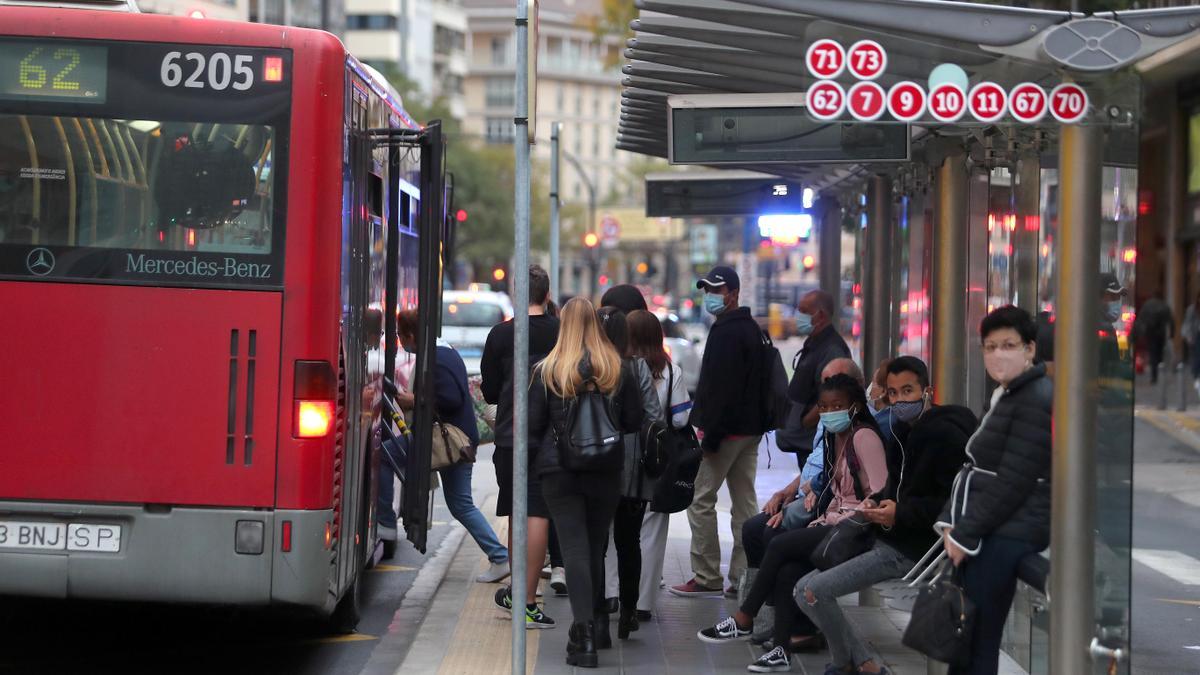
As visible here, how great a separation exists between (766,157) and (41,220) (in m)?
3.62

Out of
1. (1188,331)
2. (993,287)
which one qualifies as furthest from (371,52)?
(993,287)

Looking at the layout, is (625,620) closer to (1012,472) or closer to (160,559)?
(160,559)

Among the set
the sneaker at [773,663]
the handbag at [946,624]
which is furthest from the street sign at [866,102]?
the sneaker at [773,663]

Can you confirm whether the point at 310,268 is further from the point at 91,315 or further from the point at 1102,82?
the point at 1102,82

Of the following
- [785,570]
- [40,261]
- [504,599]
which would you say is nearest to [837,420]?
[785,570]

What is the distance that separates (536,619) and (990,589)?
3527mm

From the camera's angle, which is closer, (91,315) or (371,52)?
(91,315)

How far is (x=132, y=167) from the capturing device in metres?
7.20

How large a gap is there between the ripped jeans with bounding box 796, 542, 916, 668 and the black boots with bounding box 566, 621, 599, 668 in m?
1.11

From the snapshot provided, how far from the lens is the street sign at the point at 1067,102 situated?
18.1 ft

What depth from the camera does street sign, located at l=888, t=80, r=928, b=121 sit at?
5484 mm

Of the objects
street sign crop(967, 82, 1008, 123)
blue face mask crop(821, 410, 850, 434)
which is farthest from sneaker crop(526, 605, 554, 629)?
street sign crop(967, 82, 1008, 123)

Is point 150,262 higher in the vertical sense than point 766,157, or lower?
lower

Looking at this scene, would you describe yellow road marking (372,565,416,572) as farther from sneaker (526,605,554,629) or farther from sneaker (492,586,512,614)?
sneaker (526,605,554,629)
